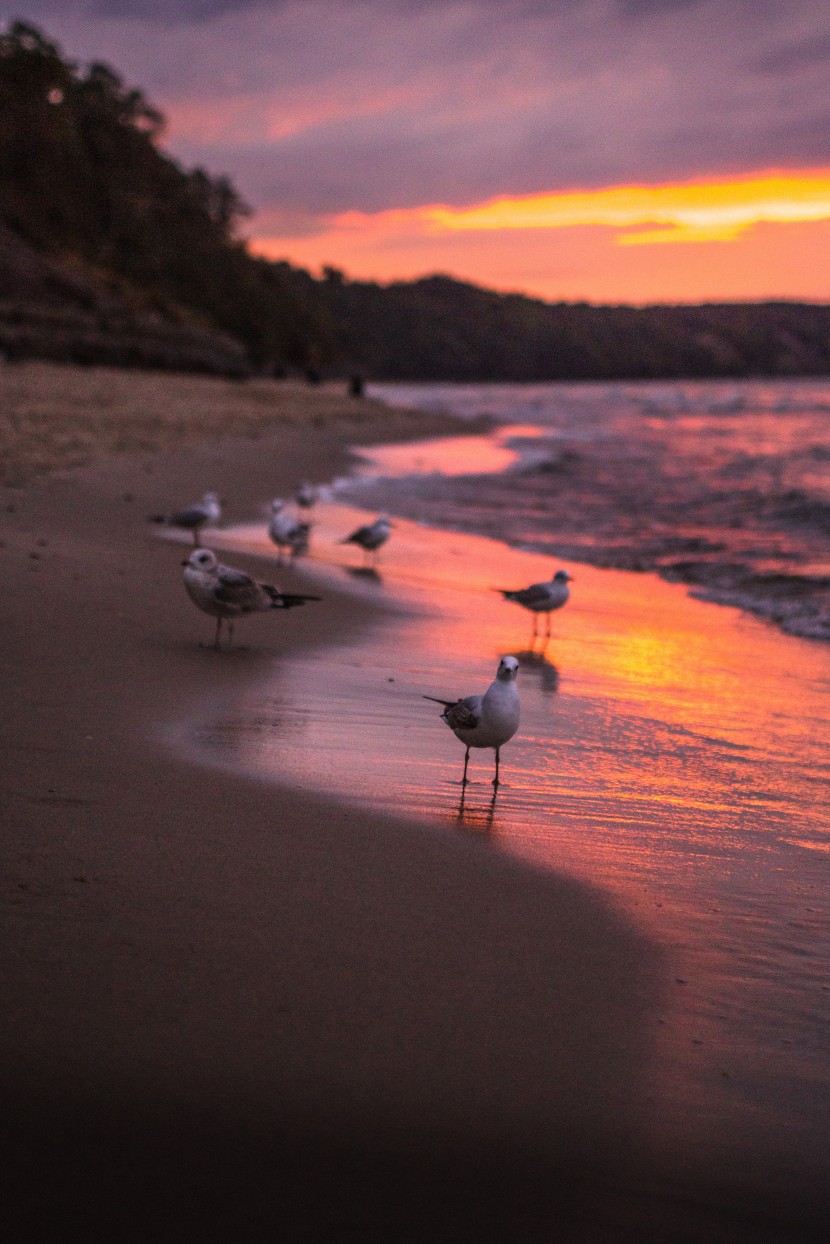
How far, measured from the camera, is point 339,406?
4178cm

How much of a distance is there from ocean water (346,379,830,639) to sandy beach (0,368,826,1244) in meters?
6.74

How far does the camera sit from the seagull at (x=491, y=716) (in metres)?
5.07

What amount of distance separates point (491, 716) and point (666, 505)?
15313mm

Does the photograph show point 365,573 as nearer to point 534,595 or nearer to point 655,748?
point 534,595

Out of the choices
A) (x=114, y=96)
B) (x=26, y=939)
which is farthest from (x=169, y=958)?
(x=114, y=96)

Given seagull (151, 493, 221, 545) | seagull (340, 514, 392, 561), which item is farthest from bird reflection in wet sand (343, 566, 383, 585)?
seagull (151, 493, 221, 545)

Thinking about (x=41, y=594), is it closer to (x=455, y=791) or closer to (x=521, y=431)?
(x=455, y=791)

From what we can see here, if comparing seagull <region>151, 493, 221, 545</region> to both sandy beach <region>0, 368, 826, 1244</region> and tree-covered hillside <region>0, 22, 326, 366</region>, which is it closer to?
sandy beach <region>0, 368, 826, 1244</region>

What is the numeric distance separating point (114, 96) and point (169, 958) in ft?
316

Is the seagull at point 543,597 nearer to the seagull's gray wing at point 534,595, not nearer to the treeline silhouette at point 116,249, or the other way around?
the seagull's gray wing at point 534,595

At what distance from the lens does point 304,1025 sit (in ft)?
9.95

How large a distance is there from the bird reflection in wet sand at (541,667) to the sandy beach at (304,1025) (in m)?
2.77

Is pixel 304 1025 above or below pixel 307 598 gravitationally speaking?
below

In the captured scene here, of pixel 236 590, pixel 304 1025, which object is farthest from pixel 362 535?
pixel 304 1025
